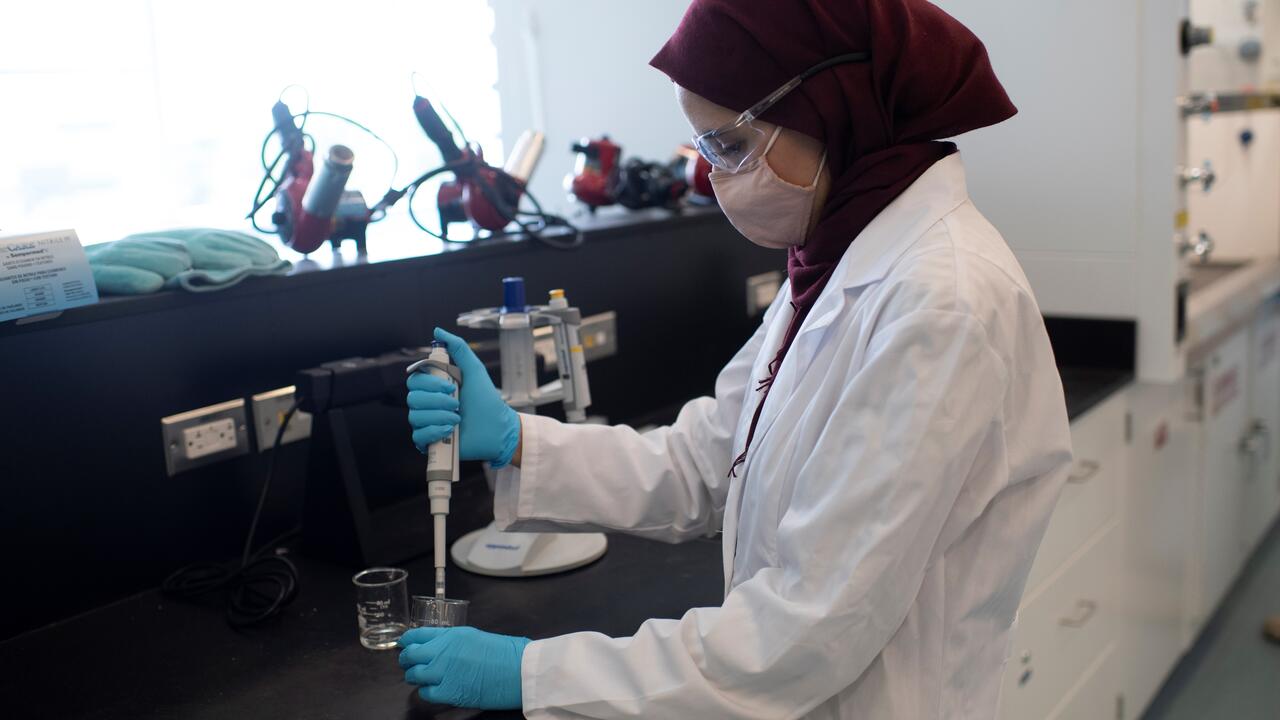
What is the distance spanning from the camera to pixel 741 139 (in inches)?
43.8

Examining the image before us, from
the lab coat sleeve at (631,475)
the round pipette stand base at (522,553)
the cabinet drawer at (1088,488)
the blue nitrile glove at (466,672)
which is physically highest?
the lab coat sleeve at (631,475)

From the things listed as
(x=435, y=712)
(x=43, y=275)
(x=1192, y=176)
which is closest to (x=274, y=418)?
(x=43, y=275)

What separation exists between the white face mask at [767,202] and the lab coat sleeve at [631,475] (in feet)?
0.76

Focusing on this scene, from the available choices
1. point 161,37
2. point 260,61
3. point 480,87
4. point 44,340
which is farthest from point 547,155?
point 44,340

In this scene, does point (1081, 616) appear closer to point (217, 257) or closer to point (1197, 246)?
point (1197, 246)

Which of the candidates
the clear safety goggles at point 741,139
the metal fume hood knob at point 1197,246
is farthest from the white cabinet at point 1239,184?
the clear safety goggles at point 741,139

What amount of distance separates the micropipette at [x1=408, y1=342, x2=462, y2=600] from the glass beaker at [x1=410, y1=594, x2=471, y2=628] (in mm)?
11

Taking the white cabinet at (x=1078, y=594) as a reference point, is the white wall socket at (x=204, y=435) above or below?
above

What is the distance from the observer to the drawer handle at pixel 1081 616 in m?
2.03

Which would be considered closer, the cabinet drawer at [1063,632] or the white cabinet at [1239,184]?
the cabinet drawer at [1063,632]

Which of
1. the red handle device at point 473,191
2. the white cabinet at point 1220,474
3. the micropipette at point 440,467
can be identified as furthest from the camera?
the white cabinet at point 1220,474

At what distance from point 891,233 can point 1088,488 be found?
130 cm

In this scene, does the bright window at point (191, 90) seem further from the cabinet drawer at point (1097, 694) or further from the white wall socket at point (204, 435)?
the cabinet drawer at point (1097, 694)

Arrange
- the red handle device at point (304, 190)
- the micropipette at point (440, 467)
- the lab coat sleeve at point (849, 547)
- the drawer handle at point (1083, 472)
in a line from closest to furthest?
1. the lab coat sleeve at point (849, 547)
2. the micropipette at point (440, 467)
3. the red handle device at point (304, 190)
4. the drawer handle at point (1083, 472)
